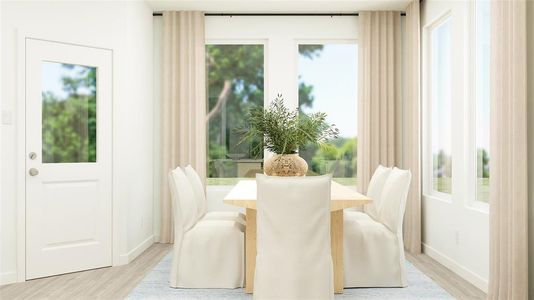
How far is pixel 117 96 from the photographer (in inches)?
168

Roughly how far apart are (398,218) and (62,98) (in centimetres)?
307

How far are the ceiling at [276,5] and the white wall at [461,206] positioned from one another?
847mm

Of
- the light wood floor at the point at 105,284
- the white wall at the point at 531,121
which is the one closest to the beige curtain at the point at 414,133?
the light wood floor at the point at 105,284

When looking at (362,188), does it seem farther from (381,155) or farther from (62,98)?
(62,98)

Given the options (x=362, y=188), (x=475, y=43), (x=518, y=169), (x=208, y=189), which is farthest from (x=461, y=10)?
(x=208, y=189)

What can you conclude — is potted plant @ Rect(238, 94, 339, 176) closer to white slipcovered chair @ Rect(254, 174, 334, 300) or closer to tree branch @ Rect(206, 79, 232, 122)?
white slipcovered chair @ Rect(254, 174, 334, 300)

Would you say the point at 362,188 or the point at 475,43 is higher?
the point at 475,43

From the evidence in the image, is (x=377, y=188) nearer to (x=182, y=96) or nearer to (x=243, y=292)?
(x=243, y=292)

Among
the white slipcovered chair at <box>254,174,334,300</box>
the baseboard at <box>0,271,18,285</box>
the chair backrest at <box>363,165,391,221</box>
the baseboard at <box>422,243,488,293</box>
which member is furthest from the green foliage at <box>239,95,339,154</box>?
the baseboard at <box>0,271,18,285</box>

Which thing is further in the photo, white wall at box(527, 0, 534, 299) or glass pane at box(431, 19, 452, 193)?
glass pane at box(431, 19, 452, 193)

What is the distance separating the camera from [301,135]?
3.59 meters

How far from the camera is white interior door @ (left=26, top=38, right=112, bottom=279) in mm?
3803

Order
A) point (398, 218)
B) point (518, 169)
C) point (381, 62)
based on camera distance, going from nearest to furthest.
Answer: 1. point (518, 169)
2. point (398, 218)
3. point (381, 62)

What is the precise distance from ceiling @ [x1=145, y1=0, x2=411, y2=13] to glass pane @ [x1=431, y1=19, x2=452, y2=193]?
2.17 feet
